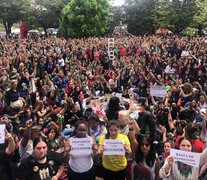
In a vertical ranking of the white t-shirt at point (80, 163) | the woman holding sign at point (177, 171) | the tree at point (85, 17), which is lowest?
the white t-shirt at point (80, 163)

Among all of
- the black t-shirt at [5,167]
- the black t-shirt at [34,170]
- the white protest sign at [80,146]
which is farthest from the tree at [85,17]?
the black t-shirt at [34,170]

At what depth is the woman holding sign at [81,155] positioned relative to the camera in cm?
470

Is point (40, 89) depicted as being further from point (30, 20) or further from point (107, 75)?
point (30, 20)

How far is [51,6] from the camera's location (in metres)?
48.0

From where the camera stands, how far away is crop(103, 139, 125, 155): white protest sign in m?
4.69

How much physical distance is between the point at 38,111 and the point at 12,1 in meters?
43.2

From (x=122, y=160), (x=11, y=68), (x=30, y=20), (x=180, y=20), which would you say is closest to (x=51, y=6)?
(x=30, y=20)

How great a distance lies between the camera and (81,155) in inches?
187

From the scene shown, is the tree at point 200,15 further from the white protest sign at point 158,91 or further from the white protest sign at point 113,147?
the white protest sign at point 113,147

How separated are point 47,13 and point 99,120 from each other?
1764 inches

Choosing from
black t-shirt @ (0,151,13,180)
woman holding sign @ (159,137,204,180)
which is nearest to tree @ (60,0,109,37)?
black t-shirt @ (0,151,13,180)

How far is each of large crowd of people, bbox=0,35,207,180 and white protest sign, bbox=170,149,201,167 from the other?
6 cm

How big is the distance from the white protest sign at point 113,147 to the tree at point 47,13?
148 ft

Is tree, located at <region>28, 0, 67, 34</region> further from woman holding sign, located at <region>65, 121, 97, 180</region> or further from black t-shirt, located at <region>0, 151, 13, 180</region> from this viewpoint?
black t-shirt, located at <region>0, 151, 13, 180</region>
